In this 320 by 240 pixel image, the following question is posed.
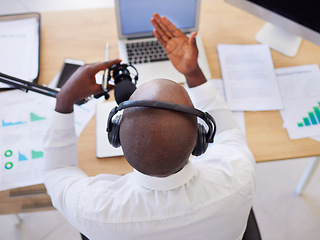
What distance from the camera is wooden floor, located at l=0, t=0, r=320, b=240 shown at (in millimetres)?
1694

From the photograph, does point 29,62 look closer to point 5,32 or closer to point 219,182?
point 5,32

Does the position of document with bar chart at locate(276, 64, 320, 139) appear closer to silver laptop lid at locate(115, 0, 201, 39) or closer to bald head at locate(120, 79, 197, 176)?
Result: silver laptop lid at locate(115, 0, 201, 39)

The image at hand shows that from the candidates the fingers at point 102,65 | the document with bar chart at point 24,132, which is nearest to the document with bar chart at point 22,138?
the document with bar chart at point 24,132

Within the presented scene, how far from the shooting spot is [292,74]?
4.27ft

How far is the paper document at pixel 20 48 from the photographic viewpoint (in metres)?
1.25

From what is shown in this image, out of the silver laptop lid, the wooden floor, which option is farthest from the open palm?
the wooden floor

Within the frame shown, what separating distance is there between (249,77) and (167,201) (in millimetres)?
701

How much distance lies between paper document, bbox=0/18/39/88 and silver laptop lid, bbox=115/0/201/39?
372mm

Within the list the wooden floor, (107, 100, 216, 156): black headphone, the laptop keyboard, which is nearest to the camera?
(107, 100, 216, 156): black headphone

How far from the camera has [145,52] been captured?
132cm

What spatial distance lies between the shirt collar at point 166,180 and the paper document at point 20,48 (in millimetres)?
703

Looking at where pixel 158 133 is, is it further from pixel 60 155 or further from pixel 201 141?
pixel 60 155

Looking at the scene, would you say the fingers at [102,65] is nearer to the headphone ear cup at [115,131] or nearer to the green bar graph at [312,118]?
the headphone ear cup at [115,131]

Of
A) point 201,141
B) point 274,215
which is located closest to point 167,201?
point 201,141
